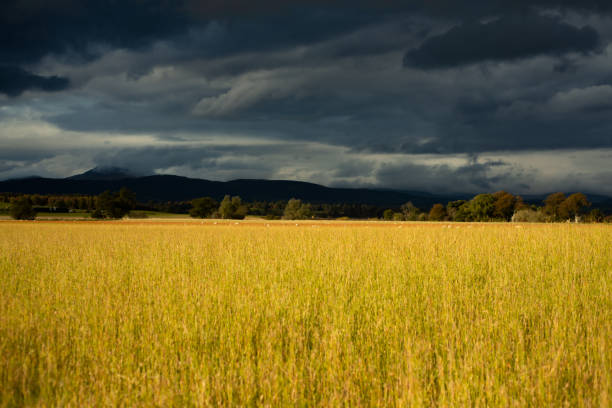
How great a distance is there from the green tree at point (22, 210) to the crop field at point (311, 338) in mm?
71670

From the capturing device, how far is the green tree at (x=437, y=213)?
87.9 m

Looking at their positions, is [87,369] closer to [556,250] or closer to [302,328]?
[302,328]

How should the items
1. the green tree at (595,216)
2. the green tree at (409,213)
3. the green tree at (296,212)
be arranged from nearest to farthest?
1. the green tree at (595,216)
2. the green tree at (409,213)
3. the green tree at (296,212)

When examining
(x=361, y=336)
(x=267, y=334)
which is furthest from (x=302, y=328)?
(x=361, y=336)

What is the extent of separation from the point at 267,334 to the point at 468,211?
8442 cm

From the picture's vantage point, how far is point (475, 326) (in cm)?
609

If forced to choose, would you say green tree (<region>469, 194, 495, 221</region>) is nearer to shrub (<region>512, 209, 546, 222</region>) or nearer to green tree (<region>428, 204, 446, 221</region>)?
green tree (<region>428, 204, 446, 221</region>)

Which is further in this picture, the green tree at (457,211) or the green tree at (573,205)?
the green tree at (457,211)

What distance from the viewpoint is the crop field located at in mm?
4062

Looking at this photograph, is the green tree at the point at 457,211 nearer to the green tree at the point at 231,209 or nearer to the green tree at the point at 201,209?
the green tree at the point at 231,209

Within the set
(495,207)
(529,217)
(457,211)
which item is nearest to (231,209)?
(457,211)

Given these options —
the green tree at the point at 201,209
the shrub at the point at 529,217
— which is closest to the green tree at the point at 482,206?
the shrub at the point at 529,217

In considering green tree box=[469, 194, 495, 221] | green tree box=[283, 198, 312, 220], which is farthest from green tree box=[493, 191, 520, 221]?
green tree box=[283, 198, 312, 220]

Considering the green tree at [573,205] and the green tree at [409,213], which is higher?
the green tree at [573,205]
